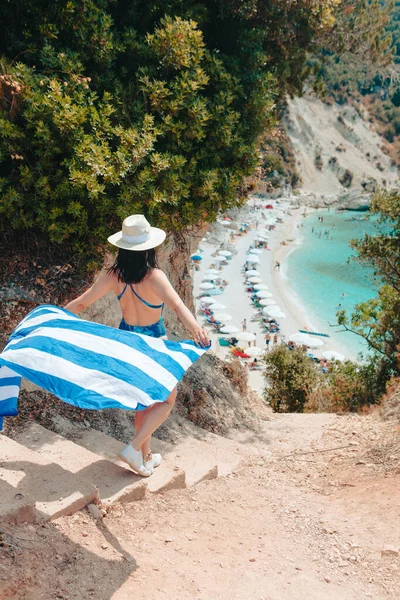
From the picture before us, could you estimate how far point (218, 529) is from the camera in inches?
177

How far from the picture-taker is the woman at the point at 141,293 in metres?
4.38

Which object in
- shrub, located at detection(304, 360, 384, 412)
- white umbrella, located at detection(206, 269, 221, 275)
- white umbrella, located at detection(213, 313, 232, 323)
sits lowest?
white umbrella, located at detection(213, 313, 232, 323)

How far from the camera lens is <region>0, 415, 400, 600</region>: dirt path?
11.3ft

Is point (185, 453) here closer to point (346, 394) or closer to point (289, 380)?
point (346, 394)

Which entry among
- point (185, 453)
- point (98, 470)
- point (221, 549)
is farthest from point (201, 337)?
point (185, 453)

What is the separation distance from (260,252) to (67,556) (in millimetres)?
50930

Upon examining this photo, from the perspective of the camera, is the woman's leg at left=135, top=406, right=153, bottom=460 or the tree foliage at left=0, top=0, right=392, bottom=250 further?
the tree foliage at left=0, top=0, right=392, bottom=250

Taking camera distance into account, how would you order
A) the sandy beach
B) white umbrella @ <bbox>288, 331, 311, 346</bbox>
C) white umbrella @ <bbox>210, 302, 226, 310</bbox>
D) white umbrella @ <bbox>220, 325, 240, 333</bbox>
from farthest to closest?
white umbrella @ <bbox>210, 302, 226, 310</bbox>
the sandy beach
white umbrella @ <bbox>220, 325, 240, 333</bbox>
white umbrella @ <bbox>288, 331, 311, 346</bbox>

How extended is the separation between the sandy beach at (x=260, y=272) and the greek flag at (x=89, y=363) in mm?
17900

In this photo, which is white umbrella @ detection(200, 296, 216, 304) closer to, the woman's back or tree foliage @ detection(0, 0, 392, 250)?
tree foliage @ detection(0, 0, 392, 250)

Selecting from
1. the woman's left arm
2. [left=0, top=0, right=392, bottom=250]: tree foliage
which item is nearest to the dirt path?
the woman's left arm

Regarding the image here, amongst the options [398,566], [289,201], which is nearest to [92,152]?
[398,566]

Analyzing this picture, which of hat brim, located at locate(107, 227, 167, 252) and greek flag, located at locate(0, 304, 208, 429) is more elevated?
hat brim, located at locate(107, 227, 167, 252)

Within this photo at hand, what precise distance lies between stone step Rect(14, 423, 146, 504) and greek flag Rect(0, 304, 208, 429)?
0.69 meters
